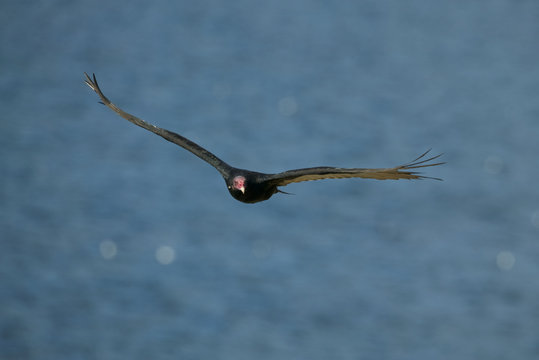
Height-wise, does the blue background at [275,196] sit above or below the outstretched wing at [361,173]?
above

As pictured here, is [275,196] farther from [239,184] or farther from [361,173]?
[361,173]

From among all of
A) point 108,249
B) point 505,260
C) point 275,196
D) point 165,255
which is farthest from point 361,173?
point 275,196

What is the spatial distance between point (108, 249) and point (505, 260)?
20.4m

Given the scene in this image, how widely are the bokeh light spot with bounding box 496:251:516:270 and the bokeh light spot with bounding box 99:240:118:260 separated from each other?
19601 millimetres

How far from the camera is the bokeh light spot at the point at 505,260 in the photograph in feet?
143

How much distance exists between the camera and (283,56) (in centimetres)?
6300

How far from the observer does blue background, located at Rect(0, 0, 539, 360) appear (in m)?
40.7

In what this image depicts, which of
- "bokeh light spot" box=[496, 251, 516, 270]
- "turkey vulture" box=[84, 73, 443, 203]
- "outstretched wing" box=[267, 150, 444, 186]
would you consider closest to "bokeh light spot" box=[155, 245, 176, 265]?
"bokeh light spot" box=[496, 251, 516, 270]

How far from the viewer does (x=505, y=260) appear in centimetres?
4391

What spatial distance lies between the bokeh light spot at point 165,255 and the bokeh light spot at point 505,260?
54.3 feet

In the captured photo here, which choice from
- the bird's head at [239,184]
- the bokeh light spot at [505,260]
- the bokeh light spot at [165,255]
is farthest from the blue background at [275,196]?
the bird's head at [239,184]

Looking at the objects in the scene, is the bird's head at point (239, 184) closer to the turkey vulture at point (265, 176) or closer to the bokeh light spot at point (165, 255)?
the turkey vulture at point (265, 176)

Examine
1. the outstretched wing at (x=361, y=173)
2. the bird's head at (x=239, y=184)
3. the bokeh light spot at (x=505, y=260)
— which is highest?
the bokeh light spot at (x=505, y=260)

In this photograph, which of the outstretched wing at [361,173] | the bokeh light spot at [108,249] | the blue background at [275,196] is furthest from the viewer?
the bokeh light spot at [108,249]
